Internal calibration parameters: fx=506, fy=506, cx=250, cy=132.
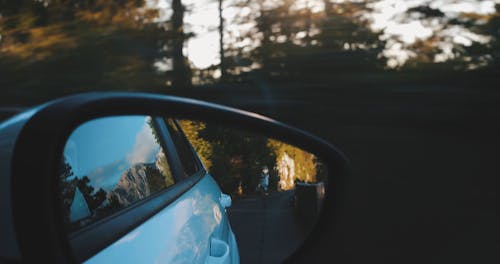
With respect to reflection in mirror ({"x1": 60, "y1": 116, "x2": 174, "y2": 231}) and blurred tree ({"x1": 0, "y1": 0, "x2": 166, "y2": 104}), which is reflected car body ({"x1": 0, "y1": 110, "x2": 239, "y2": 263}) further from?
blurred tree ({"x1": 0, "y1": 0, "x2": 166, "y2": 104})

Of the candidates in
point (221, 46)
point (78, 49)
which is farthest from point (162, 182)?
point (78, 49)

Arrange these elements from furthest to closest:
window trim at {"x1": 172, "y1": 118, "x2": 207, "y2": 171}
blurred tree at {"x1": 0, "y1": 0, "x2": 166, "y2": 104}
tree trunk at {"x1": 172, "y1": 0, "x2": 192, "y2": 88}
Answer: blurred tree at {"x1": 0, "y1": 0, "x2": 166, "y2": 104}
tree trunk at {"x1": 172, "y1": 0, "x2": 192, "y2": 88}
window trim at {"x1": 172, "y1": 118, "x2": 207, "y2": 171}

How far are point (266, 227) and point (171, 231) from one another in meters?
0.51

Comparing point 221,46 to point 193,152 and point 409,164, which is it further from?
point 193,152

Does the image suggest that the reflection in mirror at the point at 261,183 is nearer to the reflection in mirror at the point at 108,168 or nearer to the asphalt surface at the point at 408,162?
the reflection in mirror at the point at 108,168

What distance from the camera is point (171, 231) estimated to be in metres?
1.78

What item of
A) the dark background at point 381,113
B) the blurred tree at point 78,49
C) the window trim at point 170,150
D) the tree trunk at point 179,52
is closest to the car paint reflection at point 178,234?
the window trim at point 170,150

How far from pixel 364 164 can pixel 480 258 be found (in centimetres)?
106

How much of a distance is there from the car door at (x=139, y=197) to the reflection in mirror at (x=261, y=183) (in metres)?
0.12

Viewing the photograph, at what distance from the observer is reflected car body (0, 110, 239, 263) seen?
105cm

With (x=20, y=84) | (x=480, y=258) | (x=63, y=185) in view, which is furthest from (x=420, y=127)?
(x=20, y=84)

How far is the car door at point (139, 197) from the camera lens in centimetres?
138

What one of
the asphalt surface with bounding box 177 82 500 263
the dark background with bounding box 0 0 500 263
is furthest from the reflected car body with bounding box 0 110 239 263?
the dark background with bounding box 0 0 500 263

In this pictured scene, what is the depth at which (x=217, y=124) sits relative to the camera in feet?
5.34
